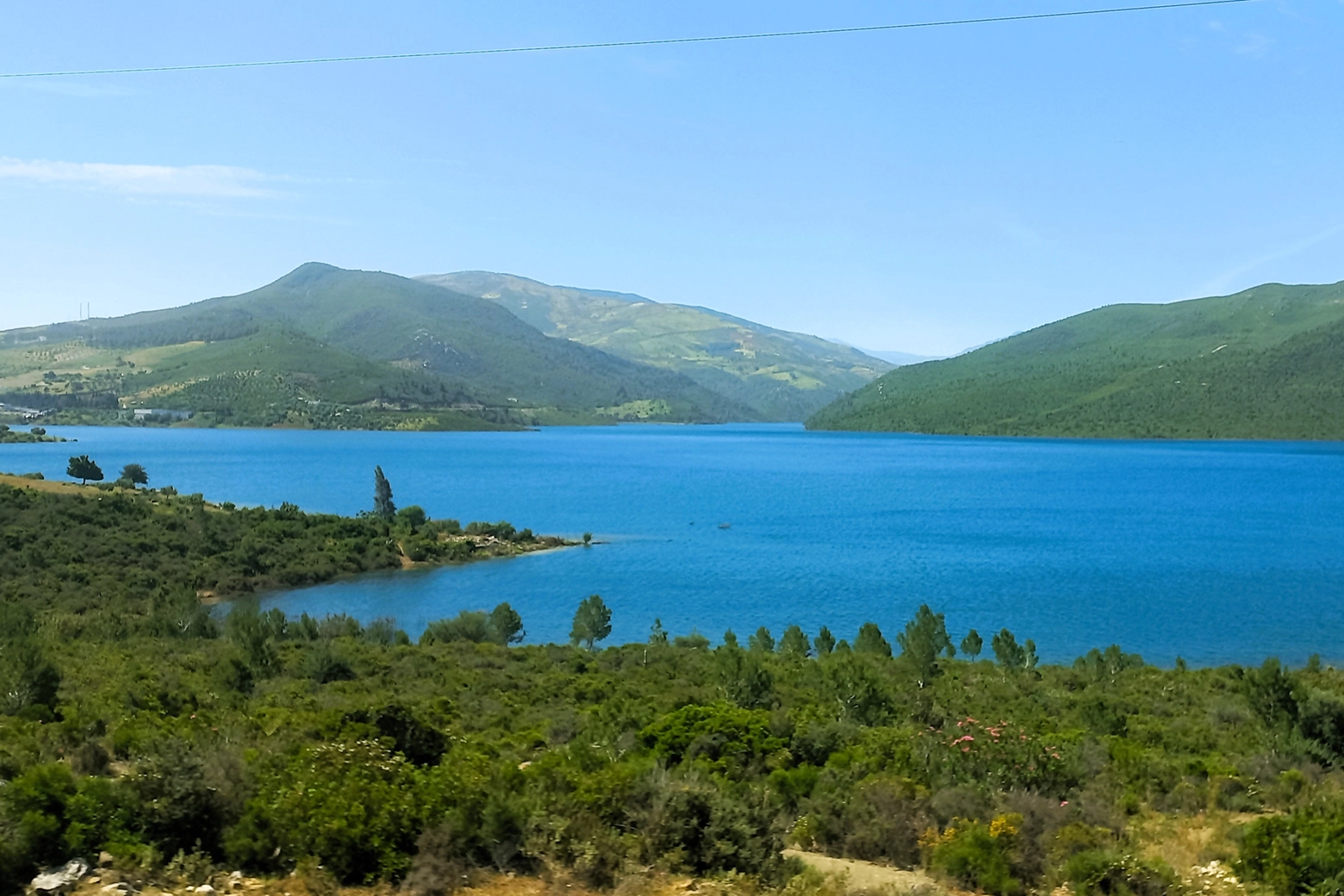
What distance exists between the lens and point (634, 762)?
12094 mm

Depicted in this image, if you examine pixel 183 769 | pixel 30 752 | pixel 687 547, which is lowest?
pixel 687 547

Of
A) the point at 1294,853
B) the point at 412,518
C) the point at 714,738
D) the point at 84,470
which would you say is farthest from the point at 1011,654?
the point at 84,470

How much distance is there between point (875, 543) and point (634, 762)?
64.8 metres

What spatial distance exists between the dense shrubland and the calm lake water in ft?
57.5

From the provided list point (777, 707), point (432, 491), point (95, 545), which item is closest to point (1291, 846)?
point (777, 707)

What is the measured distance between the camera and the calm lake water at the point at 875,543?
47562mm

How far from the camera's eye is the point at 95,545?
5378 cm

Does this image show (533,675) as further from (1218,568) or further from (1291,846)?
(1218,568)

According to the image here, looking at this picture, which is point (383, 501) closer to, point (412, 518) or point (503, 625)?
point (412, 518)

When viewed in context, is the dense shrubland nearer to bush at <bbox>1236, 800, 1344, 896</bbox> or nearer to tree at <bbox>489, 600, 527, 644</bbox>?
bush at <bbox>1236, 800, 1344, 896</bbox>

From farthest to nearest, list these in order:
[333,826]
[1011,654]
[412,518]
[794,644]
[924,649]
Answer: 1. [412,518]
2. [794,644]
3. [1011,654]
4. [924,649]
5. [333,826]

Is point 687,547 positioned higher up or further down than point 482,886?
further down

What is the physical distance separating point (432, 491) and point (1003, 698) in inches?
3483

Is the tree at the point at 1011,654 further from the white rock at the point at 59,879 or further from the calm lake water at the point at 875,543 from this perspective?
the white rock at the point at 59,879
